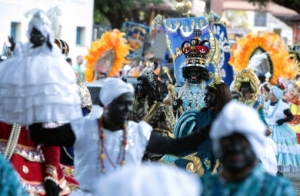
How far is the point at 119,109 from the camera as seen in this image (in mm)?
6387

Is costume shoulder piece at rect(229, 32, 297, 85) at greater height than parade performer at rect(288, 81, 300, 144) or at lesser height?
greater

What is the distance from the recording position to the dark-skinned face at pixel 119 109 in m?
6.38

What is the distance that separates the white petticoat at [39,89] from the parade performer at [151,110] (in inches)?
157

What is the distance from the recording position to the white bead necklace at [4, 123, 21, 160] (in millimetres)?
7367

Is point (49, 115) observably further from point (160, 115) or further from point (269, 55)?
point (269, 55)

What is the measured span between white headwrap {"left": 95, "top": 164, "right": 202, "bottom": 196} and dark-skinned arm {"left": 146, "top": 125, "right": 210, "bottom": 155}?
88.4 inches

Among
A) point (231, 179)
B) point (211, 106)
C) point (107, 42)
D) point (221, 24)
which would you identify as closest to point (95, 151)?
point (231, 179)

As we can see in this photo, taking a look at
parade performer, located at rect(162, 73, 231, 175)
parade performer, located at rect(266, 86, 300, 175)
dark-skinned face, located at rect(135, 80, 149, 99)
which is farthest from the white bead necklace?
parade performer, located at rect(266, 86, 300, 175)

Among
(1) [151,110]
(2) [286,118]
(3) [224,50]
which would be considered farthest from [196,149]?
(3) [224,50]

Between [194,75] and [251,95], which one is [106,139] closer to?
[194,75]

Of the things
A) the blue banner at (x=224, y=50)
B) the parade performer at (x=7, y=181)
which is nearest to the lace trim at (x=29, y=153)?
the parade performer at (x=7, y=181)

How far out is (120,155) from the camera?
6.41 metres

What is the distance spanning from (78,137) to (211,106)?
11.0 ft

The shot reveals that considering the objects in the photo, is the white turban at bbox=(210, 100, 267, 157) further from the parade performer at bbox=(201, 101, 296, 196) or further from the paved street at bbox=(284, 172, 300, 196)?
the paved street at bbox=(284, 172, 300, 196)
